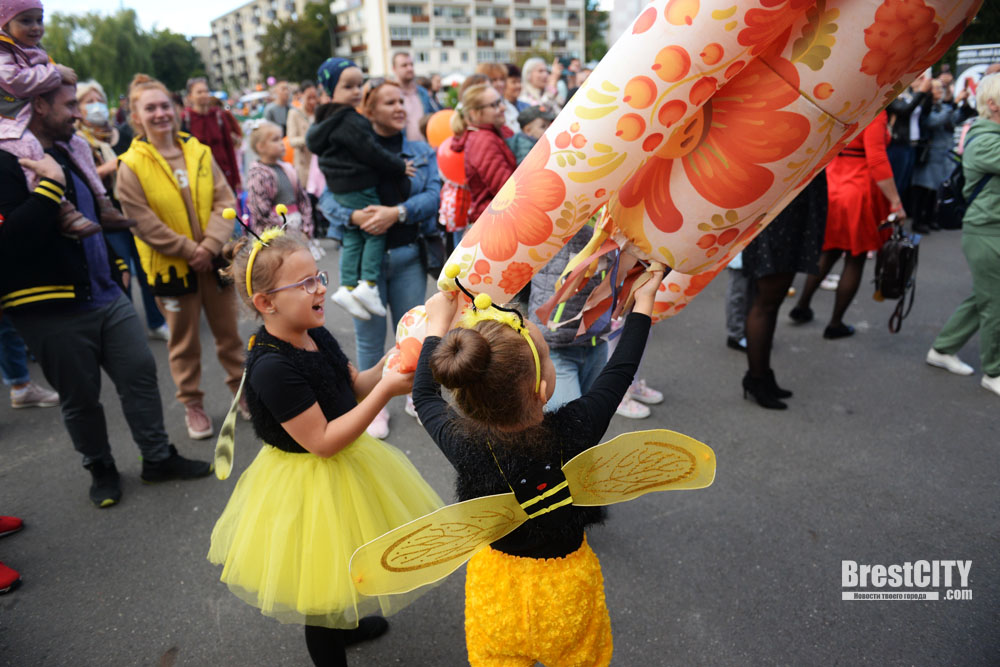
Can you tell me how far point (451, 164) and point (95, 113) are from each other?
3.85m

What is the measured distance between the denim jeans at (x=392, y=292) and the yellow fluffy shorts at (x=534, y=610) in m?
2.23

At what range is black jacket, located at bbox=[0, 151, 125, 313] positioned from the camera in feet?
8.37

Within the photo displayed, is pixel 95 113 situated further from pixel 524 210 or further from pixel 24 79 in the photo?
pixel 524 210

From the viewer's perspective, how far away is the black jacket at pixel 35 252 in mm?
2551

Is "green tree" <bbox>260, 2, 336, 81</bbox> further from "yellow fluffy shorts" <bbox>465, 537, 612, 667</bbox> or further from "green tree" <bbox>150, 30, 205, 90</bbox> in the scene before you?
"yellow fluffy shorts" <bbox>465, 537, 612, 667</bbox>

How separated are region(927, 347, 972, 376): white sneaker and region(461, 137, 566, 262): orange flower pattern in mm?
4094

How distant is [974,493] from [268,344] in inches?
127

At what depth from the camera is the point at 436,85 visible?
1018 centimetres

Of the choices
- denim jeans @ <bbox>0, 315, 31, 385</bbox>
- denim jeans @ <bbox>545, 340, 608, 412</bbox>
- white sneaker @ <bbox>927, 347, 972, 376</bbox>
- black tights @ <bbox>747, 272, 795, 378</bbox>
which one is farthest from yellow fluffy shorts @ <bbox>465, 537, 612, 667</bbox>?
denim jeans @ <bbox>0, 315, 31, 385</bbox>

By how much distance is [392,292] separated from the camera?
3.66 meters

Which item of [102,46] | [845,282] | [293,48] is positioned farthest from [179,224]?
[293,48]

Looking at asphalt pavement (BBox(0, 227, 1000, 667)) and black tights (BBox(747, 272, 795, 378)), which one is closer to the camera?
asphalt pavement (BBox(0, 227, 1000, 667))

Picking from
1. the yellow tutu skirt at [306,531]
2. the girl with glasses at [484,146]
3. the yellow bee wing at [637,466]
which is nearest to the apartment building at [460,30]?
the girl with glasses at [484,146]

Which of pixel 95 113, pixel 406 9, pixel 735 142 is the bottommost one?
pixel 735 142
